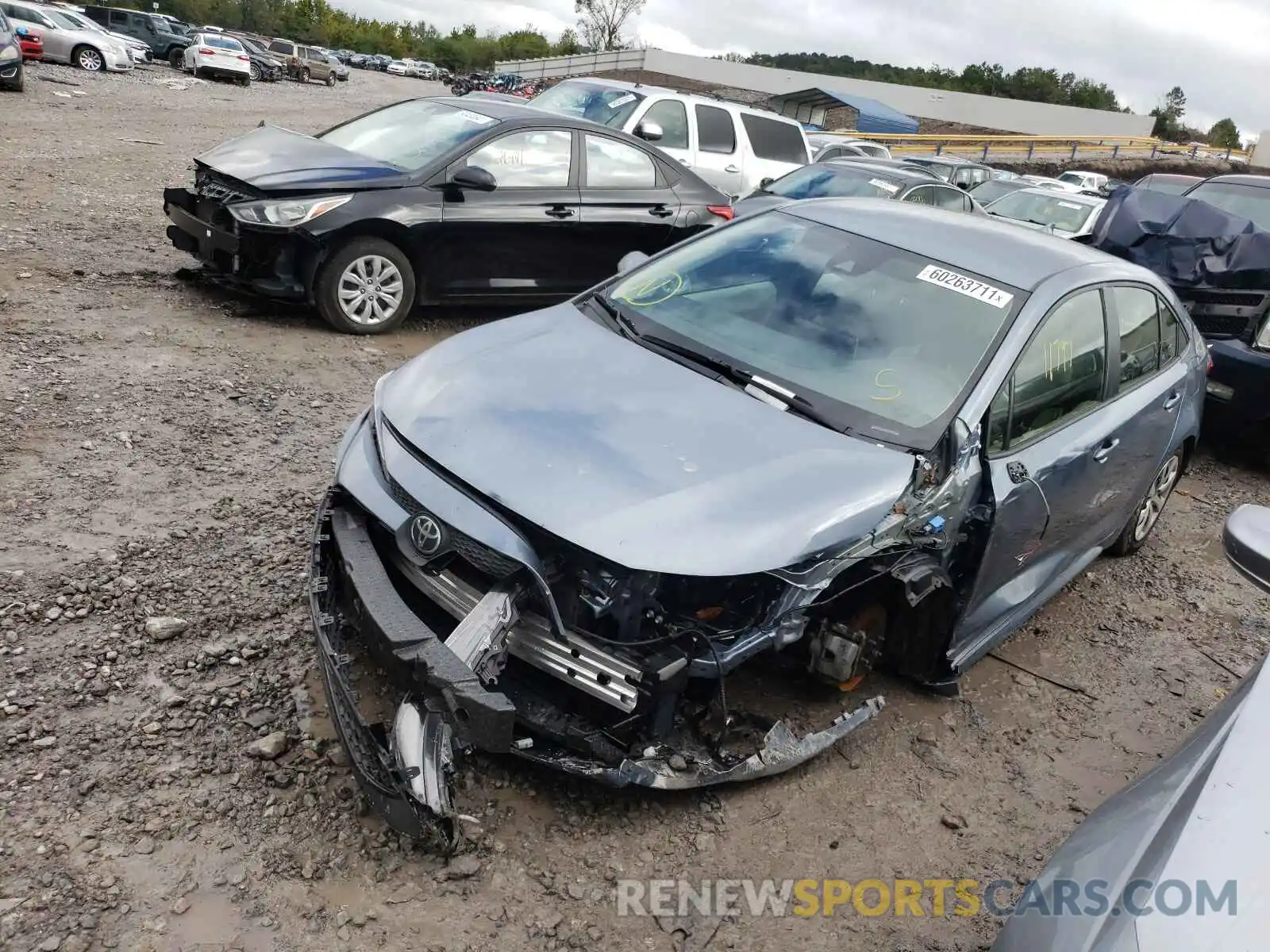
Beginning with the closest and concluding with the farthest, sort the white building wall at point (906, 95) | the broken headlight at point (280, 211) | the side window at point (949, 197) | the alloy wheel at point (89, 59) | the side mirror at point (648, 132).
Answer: the broken headlight at point (280, 211), the side mirror at point (648, 132), the side window at point (949, 197), the alloy wheel at point (89, 59), the white building wall at point (906, 95)

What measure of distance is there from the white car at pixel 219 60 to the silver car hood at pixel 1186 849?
110 feet

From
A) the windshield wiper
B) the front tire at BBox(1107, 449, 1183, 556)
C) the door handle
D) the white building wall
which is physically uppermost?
the white building wall

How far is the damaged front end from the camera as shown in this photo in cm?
232

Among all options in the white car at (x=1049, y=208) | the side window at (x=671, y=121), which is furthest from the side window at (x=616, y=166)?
the white car at (x=1049, y=208)

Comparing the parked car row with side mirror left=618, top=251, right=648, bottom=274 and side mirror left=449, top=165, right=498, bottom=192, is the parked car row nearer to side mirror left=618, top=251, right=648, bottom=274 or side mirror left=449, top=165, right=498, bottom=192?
side mirror left=618, top=251, right=648, bottom=274

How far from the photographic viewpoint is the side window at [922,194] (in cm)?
1000

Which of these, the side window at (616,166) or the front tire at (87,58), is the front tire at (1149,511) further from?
A: the front tire at (87,58)

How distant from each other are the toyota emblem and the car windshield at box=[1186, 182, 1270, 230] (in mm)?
8482

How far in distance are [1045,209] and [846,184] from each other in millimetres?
5121

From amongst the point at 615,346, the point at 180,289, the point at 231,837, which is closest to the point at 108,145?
the point at 180,289

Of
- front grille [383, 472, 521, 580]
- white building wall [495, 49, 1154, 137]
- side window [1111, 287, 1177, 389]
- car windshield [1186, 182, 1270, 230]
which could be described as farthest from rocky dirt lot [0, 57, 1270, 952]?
white building wall [495, 49, 1154, 137]

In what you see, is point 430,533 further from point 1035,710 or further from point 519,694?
point 1035,710

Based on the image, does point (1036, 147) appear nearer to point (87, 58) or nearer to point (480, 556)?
point (87, 58)

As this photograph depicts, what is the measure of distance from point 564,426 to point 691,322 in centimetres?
97
